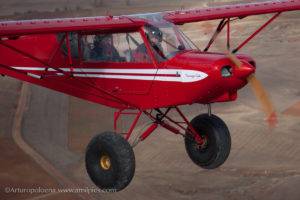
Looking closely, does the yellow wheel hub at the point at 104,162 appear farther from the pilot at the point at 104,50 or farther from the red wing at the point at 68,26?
the red wing at the point at 68,26

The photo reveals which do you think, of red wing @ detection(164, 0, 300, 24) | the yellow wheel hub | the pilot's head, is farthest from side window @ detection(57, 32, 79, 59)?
the yellow wheel hub

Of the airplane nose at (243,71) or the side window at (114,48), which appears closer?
the airplane nose at (243,71)

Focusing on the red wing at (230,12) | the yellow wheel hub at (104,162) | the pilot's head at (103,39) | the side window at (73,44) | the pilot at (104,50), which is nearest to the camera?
the yellow wheel hub at (104,162)

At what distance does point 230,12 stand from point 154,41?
321 centimetres

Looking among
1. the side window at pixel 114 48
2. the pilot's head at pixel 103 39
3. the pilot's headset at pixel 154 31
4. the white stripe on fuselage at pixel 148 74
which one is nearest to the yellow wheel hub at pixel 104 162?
the white stripe on fuselage at pixel 148 74

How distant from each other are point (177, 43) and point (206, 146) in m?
3.04

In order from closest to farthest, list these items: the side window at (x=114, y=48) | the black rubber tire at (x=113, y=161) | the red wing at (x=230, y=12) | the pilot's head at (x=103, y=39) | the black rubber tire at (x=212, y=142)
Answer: the black rubber tire at (x=113, y=161) → the side window at (x=114, y=48) → the pilot's head at (x=103, y=39) → the black rubber tire at (x=212, y=142) → the red wing at (x=230, y=12)

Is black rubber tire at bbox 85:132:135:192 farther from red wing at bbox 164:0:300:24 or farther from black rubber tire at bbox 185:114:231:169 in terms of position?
red wing at bbox 164:0:300:24

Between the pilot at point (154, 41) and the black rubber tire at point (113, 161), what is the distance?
212 centimetres

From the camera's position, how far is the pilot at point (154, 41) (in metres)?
15.7

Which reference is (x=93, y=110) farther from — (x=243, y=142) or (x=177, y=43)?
(x=177, y=43)

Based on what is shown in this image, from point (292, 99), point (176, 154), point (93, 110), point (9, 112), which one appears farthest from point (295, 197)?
point (9, 112)

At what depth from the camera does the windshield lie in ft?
51.5

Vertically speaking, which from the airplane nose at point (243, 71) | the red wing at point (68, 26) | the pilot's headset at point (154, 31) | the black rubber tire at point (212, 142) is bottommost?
the black rubber tire at point (212, 142)
